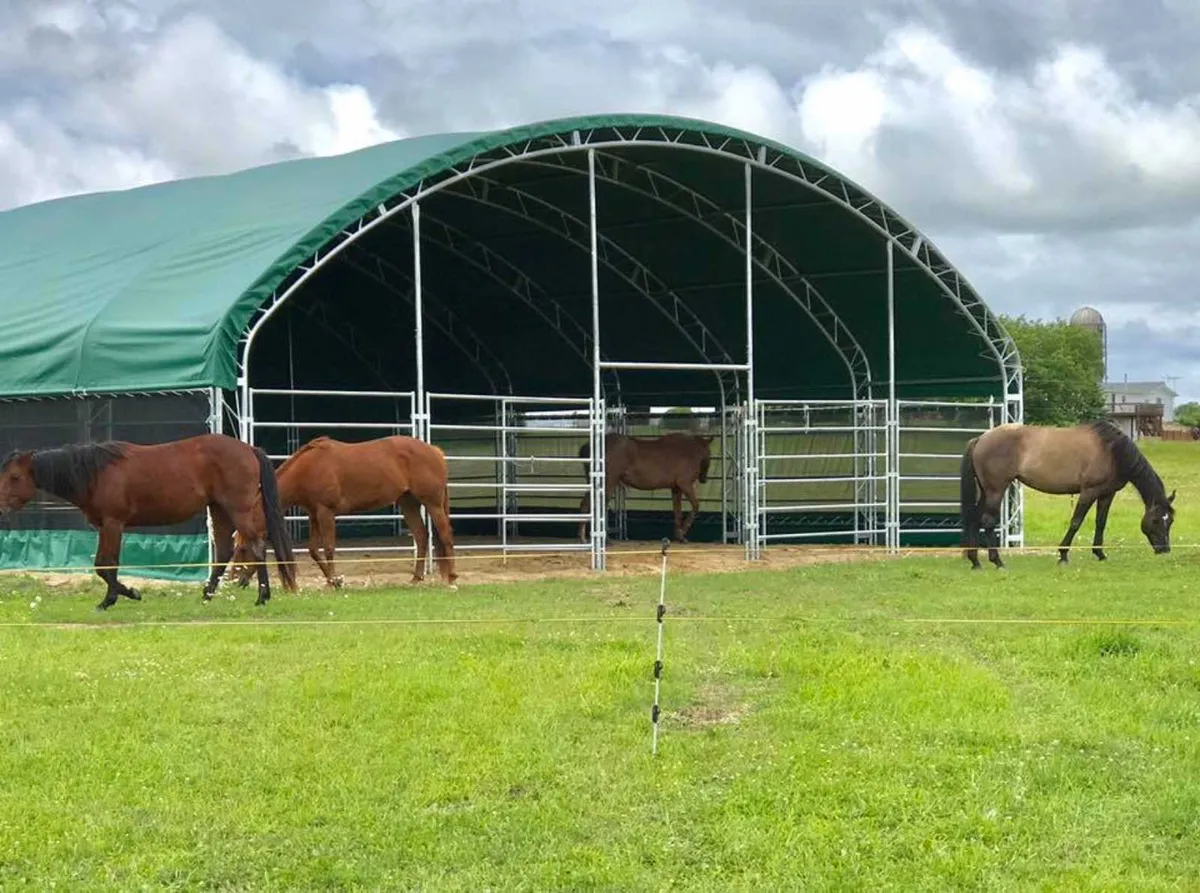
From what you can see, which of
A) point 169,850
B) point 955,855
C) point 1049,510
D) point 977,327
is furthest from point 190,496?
point 1049,510

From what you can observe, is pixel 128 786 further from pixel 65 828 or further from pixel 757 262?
pixel 757 262

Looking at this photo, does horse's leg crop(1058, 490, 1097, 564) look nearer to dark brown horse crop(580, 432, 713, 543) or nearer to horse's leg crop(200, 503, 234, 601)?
dark brown horse crop(580, 432, 713, 543)

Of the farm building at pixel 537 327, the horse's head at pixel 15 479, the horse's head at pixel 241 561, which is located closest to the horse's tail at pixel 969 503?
the farm building at pixel 537 327

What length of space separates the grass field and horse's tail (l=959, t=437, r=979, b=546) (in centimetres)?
477

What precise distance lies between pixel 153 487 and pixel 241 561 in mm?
1076

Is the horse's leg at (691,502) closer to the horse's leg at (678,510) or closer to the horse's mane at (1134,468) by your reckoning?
the horse's leg at (678,510)

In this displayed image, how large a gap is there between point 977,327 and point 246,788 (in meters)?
15.2

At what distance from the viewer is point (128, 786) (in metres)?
5.57

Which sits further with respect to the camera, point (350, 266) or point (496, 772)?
point (350, 266)

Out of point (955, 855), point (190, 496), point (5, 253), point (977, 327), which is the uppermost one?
point (5, 253)

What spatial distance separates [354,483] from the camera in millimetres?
13297

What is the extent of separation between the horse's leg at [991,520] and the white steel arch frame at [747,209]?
266 centimetres

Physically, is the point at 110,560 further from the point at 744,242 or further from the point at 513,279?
the point at 513,279

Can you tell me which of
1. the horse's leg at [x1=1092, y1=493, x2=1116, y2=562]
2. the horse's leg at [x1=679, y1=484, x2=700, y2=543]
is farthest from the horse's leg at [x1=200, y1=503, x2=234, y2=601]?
the horse's leg at [x1=1092, y1=493, x2=1116, y2=562]
